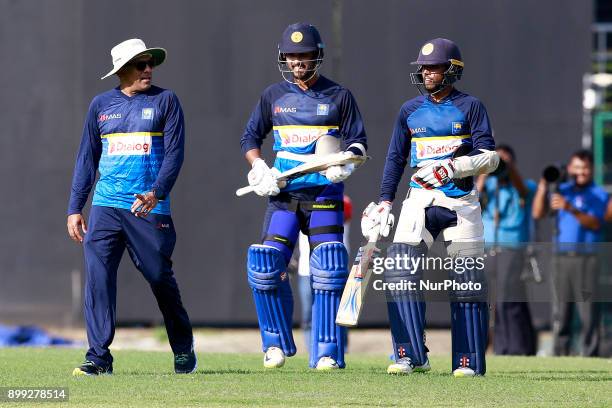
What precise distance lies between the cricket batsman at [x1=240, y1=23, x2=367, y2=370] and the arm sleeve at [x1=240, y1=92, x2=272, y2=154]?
0.53ft

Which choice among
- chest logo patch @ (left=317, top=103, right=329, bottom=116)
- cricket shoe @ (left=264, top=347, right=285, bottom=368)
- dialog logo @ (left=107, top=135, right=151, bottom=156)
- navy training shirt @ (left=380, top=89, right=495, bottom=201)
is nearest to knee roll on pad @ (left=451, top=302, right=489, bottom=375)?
navy training shirt @ (left=380, top=89, right=495, bottom=201)

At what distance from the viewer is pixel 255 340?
58.0ft

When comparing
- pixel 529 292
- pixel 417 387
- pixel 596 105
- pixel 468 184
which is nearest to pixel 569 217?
pixel 529 292

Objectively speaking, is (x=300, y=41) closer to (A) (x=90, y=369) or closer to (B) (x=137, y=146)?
(B) (x=137, y=146)

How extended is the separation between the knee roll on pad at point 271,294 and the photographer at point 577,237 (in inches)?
225

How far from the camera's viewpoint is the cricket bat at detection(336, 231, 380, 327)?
970 cm

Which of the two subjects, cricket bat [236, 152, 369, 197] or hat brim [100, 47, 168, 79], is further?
cricket bat [236, 152, 369, 197]

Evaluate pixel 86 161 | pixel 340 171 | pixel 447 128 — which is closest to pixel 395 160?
pixel 340 171

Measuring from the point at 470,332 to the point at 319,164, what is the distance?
1.47 m

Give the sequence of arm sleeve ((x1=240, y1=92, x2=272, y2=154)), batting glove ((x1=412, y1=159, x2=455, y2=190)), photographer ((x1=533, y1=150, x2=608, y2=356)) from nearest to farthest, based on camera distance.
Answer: batting glove ((x1=412, y1=159, x2=455, y2=190)) → arm sleeve ((x1=240, y1=92, x2=272, y2=154)) → photographer ((x1=533, y1=150, x2=608, y2=356))

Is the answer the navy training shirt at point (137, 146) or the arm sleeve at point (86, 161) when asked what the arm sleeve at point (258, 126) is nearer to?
the navy training shirt at point (137, 146)

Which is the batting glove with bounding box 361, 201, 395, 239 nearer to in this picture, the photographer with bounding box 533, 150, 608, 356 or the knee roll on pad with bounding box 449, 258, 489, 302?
the knee roll on pad with bounding box 449, 258, 489, 302

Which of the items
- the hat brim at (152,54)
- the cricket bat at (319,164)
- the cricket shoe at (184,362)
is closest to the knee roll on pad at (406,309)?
the cricket bat at (319,164)

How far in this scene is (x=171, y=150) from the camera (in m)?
9.51
